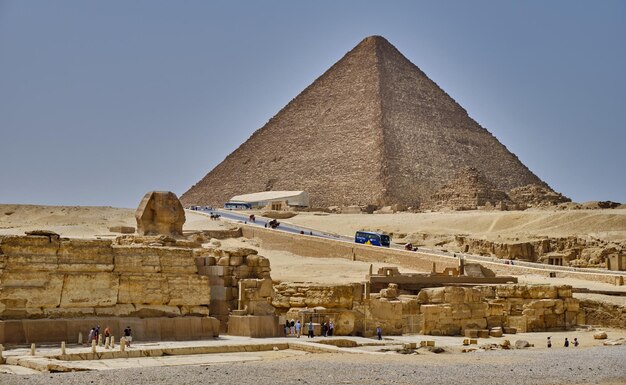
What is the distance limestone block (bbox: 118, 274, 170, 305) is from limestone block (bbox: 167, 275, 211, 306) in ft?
0.32

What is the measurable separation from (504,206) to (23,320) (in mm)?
65097

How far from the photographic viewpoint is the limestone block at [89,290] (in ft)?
44.5

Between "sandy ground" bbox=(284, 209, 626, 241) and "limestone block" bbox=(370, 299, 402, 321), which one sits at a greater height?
"sandy ground" bbox=(284, 209, 626, 241)

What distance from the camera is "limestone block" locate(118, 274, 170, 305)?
14.0 m

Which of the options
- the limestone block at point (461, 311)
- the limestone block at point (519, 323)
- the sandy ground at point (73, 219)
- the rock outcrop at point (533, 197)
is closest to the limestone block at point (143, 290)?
the limestone block at point (461, 311)

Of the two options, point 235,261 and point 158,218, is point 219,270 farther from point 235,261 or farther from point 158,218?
point 158,218

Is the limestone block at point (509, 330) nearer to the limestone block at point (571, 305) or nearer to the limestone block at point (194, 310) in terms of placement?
the limestone block at point (571, 305)

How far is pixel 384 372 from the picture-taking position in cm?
1225

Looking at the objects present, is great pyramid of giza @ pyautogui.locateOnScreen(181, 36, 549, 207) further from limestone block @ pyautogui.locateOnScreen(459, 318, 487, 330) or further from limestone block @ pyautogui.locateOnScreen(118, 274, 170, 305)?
limestone block @ pyautogui.locateOnScreen(118, 274, 170, 305)

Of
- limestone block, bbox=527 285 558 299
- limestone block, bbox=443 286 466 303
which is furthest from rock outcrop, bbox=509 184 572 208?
limestone block, bbox=443 286 466 303

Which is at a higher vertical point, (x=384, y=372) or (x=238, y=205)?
(x=238, y=205)

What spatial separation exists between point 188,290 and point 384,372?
3.36m

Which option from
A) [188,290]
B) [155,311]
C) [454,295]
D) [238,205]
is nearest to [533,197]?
[238,205]

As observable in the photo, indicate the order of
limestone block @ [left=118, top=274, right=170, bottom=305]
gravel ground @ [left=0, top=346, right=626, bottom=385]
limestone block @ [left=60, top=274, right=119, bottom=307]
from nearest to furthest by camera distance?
gravel ground @ [left=0, top=346, right=626, bottom=385] → limestone block @ [left=60, top=274, right=119, bottom=307] → limestone block @ [left=118, top=274, right=170, bottom=305]
